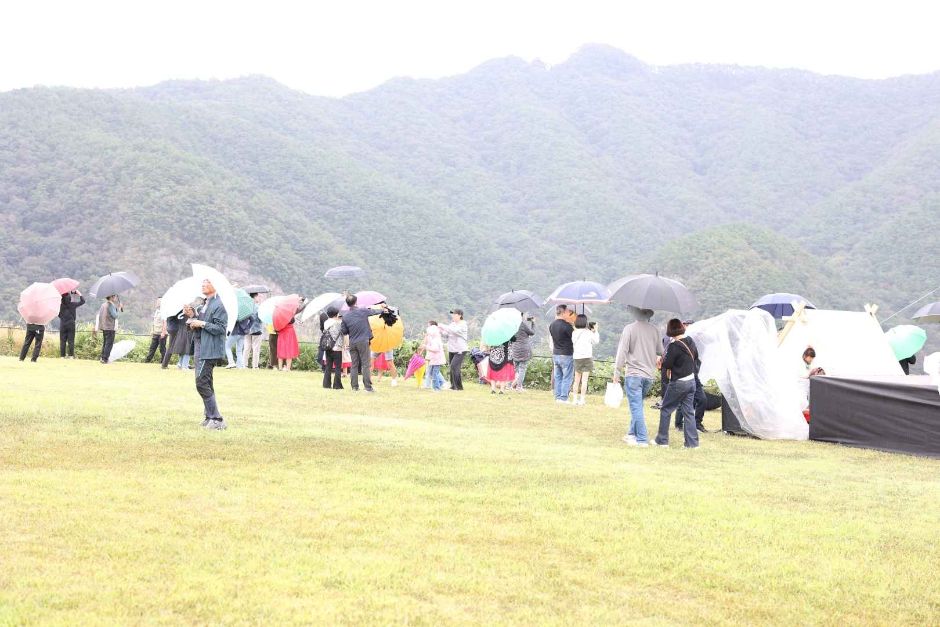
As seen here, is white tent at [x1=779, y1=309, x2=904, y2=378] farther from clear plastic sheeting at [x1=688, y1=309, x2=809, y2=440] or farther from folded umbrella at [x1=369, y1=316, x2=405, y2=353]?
folded umbrella at [x1=369, y1=316, x2=405, y2=353]

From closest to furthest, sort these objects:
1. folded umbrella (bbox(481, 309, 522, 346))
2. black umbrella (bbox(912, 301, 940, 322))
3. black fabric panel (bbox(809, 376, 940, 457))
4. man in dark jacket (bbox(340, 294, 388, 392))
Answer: black fabric panel (bbox(809, 376, 940, 457)) < man in dark jacket (bbox(340, 294, 388, 392)) < folded umbrella (bbox(481, 309, 522, 346)) < black umbrella (bbox(912, 301, 940, 322))

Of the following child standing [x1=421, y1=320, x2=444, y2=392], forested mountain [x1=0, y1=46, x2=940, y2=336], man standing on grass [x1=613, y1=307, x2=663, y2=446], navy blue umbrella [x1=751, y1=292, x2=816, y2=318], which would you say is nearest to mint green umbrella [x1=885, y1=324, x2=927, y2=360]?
navy blue umbrella [x1=751, y1=292, x2=816, y2=318]

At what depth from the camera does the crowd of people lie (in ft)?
37.6

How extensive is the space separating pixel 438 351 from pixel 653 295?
6811 mm

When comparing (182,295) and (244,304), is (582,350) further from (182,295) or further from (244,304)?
(182,295)

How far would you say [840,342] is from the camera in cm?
1579

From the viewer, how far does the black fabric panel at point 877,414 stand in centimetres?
1230

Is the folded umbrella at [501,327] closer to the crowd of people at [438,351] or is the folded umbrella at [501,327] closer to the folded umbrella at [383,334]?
the crowd of people at [438,351]

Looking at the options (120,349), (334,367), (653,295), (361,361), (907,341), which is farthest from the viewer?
(120,349)

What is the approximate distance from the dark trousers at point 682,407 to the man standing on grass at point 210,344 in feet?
16.8

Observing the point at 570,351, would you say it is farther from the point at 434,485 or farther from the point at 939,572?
the point at 939,572

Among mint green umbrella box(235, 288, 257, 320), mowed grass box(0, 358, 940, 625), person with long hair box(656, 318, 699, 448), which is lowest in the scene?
mowed grass box(0, 358, 940, 625)

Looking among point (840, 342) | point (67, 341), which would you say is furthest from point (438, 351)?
point (67, 341)

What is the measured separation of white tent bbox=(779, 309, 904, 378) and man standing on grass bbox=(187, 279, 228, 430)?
8.65 meters
